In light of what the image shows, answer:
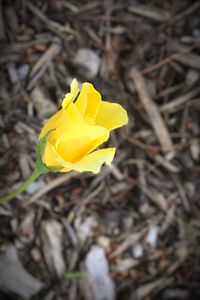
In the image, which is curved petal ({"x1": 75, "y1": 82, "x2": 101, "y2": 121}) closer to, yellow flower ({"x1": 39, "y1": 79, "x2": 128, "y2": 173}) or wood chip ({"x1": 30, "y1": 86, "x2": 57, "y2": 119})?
yellow flower ({"x1": 39, "y1": 79, "x2": 128, "y2": 173})

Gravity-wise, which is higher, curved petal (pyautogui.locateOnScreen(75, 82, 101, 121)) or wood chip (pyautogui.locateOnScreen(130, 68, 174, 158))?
curved petal (pyautogui.locateOnScreen(75, 82, 101, 121))

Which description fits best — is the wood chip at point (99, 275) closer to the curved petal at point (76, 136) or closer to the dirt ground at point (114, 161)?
the dirt ground at point (114, 161)

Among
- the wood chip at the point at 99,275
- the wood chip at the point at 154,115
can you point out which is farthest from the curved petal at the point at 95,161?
the wood chip at the point at 154,115

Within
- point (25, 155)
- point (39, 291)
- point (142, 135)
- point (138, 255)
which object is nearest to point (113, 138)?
point (142, 135)

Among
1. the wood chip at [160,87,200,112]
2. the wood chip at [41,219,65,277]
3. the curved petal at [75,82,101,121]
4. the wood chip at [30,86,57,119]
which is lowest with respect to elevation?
the wood chip at [41,219,65,277]

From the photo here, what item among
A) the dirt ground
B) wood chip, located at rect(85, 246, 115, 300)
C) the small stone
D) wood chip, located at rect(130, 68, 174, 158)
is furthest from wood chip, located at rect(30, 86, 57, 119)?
wood chip, located at rect(85, 246, 115, 300)

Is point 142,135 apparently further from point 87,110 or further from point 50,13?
point 87,110
